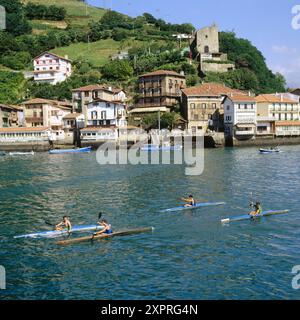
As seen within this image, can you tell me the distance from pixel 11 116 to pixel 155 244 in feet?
297

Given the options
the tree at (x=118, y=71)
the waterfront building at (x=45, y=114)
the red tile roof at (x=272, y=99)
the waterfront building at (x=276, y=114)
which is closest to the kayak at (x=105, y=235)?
the waterfront building at (x=276, y=114)

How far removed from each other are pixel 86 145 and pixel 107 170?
126 feet

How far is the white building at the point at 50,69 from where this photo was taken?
130 meters

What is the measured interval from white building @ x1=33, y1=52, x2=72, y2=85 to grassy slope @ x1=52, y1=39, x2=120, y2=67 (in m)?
12.6

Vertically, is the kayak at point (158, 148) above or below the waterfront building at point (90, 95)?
below

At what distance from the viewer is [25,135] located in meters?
103

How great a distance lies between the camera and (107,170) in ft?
206

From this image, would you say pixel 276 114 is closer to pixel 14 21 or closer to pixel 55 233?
pixel 55 233

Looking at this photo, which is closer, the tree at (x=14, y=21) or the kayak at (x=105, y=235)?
the kayak at (x=105, y=235)

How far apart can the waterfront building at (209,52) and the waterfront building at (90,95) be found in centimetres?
2895

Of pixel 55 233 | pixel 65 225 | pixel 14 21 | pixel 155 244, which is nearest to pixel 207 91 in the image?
pixel 65 225

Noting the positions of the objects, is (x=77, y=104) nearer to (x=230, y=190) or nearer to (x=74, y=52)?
(x=74, y=52)

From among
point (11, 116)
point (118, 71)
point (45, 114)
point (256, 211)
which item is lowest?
point (256, 211)

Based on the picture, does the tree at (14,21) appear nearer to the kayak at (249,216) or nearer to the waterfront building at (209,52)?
the waterfront building at (209,52)
